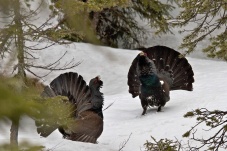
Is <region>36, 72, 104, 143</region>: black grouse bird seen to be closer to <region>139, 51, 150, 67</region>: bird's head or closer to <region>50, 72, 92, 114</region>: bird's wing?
<region>50, 72, 92, 114</region>: bird's wing

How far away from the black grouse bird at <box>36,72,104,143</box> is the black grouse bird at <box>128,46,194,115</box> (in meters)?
1.41

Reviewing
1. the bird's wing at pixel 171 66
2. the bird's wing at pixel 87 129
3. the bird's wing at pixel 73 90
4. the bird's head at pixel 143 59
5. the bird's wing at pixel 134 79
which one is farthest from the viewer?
the bird's wing at pixel 134 79

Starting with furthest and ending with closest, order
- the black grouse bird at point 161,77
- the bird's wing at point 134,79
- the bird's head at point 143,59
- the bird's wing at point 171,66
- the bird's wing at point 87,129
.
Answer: the bird's wing at point 134,79 → the bird's wing at point 171,66 → the black grouse bird at point 161,77 → the bird's head at point 143,59 → the bird's wing at point 87,129

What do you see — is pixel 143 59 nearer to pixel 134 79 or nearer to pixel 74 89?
pixel 134 79

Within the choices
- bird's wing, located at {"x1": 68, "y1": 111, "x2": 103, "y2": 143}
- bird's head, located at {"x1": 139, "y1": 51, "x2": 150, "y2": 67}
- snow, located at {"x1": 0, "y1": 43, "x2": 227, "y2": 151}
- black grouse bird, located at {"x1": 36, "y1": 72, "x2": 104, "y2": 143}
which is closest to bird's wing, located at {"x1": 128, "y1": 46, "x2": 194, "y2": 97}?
snow, located at {"x1": 0, "y1": 43, "x2": 227, "y2": 151}

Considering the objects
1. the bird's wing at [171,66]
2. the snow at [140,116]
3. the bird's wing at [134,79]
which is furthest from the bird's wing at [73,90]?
the bird's wing at [171,66]

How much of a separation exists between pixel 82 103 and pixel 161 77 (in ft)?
7.34

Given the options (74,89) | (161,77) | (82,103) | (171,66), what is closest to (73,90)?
(74,89)

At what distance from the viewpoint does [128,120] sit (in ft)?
30.0

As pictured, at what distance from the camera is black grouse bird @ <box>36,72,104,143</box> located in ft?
23.9

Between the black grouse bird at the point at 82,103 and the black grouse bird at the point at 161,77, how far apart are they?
141 cm

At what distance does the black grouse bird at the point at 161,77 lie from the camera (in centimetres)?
894

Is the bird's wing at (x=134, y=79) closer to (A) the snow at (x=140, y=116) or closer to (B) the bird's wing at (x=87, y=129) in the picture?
(A) the snow at (x=140, y=116)

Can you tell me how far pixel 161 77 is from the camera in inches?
370
